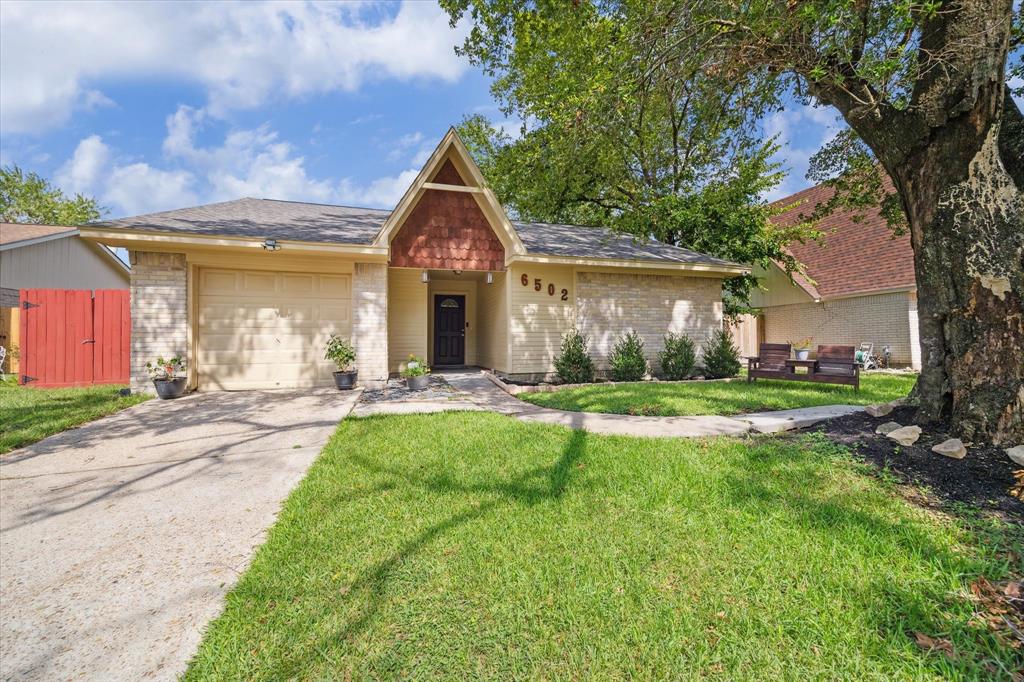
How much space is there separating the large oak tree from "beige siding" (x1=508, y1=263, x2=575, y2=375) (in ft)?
20.5

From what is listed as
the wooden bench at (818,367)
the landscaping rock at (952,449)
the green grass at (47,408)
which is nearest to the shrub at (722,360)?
the wooden bench at (818,367)

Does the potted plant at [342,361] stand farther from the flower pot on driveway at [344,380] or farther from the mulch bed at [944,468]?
the mulch bed at [944,468]

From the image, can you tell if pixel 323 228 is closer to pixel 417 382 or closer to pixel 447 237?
pixel 447 237

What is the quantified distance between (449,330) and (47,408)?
856 cm

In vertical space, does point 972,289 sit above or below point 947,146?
below

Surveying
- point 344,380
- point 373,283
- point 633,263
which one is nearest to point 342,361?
point 344,380

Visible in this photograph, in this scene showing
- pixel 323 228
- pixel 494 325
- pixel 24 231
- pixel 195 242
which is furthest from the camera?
pixel 24 231

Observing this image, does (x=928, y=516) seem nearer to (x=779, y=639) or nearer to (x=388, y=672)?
(x=779, y=639)

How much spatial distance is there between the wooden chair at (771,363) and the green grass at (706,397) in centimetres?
24

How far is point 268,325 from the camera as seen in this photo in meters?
Answer: 9.16

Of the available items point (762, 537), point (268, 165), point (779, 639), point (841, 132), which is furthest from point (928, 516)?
point (268, 165)

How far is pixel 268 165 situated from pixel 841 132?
31.3 meters

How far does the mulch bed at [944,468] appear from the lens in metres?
2.91

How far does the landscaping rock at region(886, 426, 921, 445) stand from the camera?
3.89 meters
